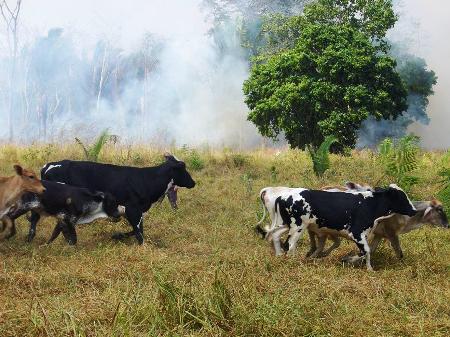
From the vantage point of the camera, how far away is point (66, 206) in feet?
31.9

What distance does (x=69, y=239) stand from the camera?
32.4 ft

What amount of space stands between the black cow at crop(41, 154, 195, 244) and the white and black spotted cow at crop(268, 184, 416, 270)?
2656 millimetres

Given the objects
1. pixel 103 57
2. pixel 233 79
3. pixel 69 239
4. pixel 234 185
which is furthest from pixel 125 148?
pixel 103 57

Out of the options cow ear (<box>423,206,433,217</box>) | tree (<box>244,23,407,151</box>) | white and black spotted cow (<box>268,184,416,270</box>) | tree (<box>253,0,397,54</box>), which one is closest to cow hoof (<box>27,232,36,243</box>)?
white and black spotted cow (<box>268,184,416,270</box>)

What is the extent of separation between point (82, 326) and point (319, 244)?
5178mm

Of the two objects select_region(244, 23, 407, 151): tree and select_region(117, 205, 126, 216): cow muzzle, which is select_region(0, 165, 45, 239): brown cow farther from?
select_region(244, 23, 407, 151): tree

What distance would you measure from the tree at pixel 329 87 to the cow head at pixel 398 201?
1693cm

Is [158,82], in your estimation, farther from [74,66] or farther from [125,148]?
[125,148]

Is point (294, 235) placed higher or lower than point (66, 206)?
higher

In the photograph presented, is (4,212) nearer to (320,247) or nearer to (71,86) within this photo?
(320,247)

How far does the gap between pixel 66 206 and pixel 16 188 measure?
2.68ft

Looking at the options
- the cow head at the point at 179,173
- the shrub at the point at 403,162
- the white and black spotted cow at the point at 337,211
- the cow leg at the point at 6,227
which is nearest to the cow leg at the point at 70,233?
the cow leg at the point at 6,227

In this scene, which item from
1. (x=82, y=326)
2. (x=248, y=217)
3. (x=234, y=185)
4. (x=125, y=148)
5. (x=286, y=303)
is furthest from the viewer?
(x=125, y=148)

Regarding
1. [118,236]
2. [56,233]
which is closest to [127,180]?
[118,236]
